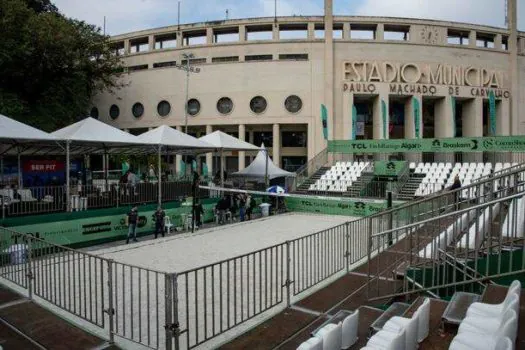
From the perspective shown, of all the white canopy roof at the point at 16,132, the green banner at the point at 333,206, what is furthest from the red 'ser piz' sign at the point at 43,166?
the green banner at the point at 333,206

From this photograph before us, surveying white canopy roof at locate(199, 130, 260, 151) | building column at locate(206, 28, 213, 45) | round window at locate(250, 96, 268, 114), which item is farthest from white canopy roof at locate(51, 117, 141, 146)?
building column at locate(206, 28, 213, 45)

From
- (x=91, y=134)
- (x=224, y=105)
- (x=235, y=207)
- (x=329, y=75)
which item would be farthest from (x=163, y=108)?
(x=91, y=134)

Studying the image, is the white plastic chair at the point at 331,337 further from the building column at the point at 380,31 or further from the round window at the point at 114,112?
the round window at the point at 114,112

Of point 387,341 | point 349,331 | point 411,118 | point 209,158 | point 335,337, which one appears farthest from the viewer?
point 209,158

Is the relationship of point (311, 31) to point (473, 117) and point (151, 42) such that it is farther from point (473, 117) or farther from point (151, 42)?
point (473, 117)

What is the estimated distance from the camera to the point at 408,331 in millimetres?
4273

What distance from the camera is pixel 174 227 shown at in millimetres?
17031

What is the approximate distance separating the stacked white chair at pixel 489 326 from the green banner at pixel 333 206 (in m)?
15.7

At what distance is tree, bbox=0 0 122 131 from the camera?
27781 millimetres

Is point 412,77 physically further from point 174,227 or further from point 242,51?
point 174,227

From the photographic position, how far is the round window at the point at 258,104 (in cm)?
4031

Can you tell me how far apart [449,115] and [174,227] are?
3482cm

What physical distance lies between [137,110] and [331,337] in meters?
44.5

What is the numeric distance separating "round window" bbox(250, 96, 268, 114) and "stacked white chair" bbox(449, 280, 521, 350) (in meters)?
36.7
